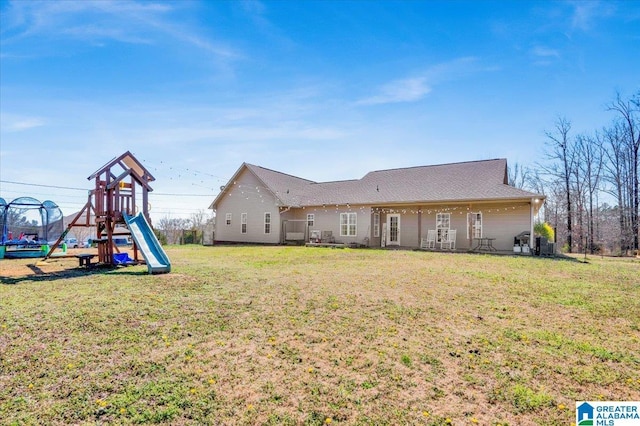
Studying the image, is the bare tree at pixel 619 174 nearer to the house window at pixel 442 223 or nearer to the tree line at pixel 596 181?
the tree line at pixel 596 181

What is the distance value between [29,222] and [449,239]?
20480 millimetres

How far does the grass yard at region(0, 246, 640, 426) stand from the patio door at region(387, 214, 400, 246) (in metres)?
11.9

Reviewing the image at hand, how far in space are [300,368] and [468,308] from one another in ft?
11.3

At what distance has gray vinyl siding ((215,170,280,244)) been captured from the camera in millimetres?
21406

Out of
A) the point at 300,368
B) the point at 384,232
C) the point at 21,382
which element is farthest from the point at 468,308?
the point at 384,232

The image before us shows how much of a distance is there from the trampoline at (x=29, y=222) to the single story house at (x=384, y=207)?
9.40 meters

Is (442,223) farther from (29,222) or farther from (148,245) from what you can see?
(29,222)

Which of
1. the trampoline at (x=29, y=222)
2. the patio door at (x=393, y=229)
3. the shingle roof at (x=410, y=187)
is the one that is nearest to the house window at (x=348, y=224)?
the shingle roof at (x=410, y=187)

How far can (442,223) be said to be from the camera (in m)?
17.7

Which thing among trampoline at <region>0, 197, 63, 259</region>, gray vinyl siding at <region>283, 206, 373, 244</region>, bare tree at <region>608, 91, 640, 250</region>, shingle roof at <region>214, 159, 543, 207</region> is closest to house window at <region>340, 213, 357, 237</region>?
gray vinyl siding at <region>283, 206, 373, 244</region>

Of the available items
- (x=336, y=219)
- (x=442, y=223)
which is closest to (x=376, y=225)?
(x=336, y=219)

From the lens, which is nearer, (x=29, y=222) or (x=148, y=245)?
(x=148, y=245)

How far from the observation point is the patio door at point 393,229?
18969mm

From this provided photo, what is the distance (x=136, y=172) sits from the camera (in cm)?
1123
